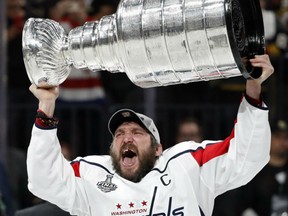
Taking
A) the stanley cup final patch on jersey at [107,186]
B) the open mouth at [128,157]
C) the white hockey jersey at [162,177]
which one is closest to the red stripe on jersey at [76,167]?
the white hockey jersey at [162,177]

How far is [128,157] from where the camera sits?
16.5ft

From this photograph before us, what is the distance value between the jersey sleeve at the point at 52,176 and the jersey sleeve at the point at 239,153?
0.65 m

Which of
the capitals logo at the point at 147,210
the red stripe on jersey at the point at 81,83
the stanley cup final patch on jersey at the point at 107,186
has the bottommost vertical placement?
the capitals logo at the point at 147,210

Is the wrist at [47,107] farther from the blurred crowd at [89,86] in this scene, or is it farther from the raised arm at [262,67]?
the blurred crowd at [89,86]

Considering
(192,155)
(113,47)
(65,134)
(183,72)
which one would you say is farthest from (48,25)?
(65,134)

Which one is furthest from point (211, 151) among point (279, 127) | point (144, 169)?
point (279, 127)

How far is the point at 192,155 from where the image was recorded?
5.00 m

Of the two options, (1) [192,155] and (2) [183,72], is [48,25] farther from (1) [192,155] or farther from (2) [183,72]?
(1) [192,155]

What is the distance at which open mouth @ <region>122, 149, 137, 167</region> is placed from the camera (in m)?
4.98

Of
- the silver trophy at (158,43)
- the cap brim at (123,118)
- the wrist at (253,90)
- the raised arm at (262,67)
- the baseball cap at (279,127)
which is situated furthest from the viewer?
the baseball cap at (279,127)

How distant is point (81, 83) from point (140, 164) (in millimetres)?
2794

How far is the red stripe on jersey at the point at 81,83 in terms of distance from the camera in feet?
25.2

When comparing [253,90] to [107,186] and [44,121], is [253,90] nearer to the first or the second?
[107,186]

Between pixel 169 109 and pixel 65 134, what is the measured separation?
878mm
